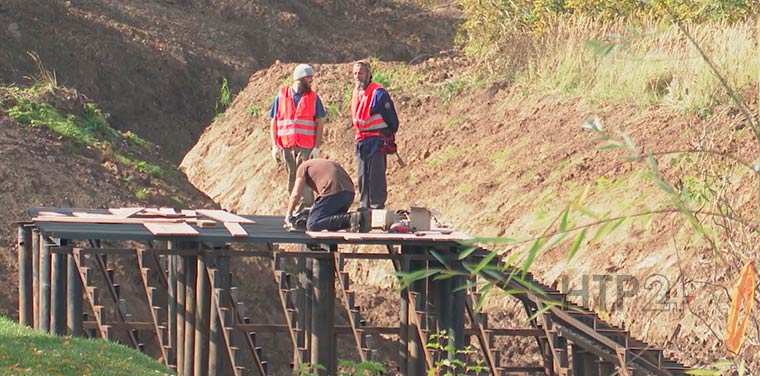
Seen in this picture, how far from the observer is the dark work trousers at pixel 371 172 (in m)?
19.1

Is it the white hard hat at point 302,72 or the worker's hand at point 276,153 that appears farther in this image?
the worker's hand at point 276,153

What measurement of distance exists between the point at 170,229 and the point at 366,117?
Result: 2.63 meters

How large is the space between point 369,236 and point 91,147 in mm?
11726

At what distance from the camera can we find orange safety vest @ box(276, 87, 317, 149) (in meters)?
19.3

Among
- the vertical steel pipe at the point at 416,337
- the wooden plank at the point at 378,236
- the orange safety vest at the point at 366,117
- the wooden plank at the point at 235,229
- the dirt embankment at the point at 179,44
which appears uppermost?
the dirt embankment at the point at 179,44

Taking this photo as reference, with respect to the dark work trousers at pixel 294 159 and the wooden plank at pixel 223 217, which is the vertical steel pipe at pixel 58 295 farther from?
the dark work trousers at pixel 294 159

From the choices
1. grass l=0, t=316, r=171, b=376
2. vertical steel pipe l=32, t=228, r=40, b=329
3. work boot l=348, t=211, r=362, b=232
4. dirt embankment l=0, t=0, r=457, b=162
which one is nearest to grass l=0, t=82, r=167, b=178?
dirt embankment l=0, t=0, r=457, b=162

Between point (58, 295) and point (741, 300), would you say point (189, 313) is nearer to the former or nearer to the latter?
point (58, 295)

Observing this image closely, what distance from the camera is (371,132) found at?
19.1 meters

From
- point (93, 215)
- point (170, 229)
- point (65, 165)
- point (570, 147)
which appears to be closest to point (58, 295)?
point (170, 229)

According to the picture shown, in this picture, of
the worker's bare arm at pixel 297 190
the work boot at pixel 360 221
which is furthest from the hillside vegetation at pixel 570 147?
the worker's bare arm at pixel 297 190

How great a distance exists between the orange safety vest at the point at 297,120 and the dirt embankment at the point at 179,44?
16993mm

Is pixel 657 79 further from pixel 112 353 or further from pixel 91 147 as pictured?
pixel 112 353

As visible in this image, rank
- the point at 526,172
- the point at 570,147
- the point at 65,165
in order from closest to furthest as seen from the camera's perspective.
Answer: the point at 570,147
the point at 526,172
the point at 65,165
